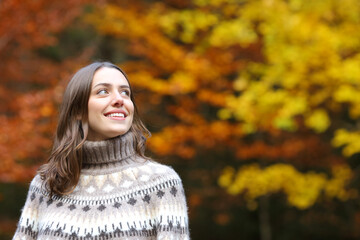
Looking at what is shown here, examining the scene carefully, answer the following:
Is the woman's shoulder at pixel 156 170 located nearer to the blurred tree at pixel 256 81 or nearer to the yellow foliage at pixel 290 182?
the blurred tree at pixel 256 81

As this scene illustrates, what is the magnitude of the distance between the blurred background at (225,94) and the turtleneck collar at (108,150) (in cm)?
206

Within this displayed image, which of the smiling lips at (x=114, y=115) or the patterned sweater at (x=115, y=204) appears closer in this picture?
the patterned sweater at (x=115, y=204)

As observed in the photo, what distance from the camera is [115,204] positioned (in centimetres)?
208

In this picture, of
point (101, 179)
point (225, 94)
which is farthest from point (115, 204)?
point (225, 94)

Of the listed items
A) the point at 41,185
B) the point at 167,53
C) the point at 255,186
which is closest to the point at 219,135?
the point at 255,186

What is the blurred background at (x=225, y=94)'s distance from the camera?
5.88 meters

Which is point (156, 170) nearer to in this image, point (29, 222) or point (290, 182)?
point (29, 222)

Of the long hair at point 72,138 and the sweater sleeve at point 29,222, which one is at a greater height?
the long hair at point 72,138

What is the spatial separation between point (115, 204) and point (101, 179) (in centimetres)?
16

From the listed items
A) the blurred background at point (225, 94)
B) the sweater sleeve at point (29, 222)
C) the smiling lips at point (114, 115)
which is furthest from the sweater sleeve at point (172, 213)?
the blurred background at point (225, 94)

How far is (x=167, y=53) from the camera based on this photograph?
7.56 metres

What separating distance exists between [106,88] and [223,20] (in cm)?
530

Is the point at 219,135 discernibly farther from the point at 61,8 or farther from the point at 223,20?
the point at 61,8

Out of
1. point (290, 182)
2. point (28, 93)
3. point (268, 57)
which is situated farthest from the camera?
point (290, 182)
